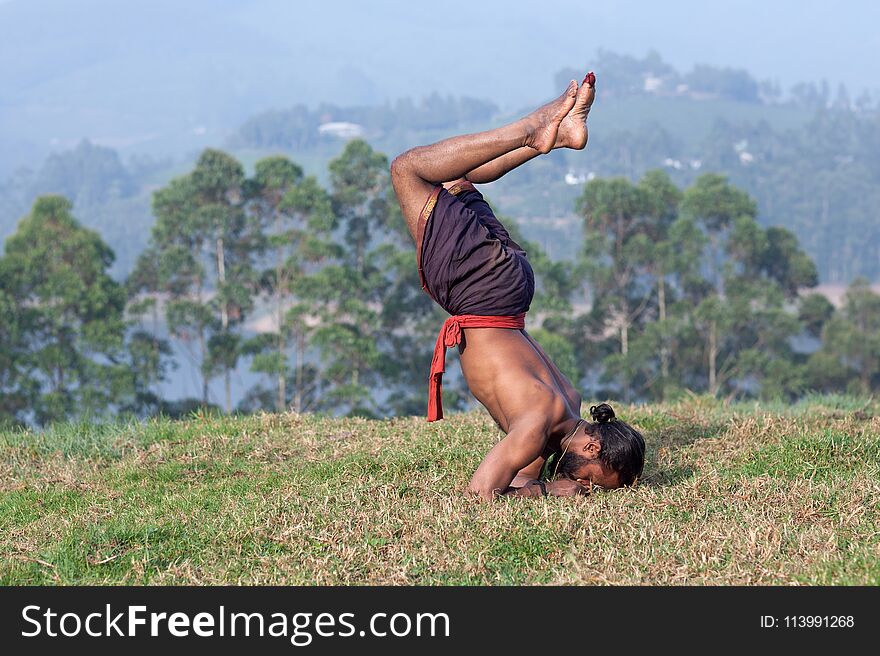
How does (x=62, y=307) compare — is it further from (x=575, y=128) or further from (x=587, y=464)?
(x=575, y=128)

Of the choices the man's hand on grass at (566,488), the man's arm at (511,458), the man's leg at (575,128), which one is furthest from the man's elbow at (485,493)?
the man's leg at (575,128)

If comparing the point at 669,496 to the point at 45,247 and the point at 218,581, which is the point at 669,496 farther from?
the point at 45,247

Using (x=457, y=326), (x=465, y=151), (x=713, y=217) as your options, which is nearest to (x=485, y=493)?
(x=457, y=326)

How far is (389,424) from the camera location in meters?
7.97

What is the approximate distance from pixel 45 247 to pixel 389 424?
88.0 feet

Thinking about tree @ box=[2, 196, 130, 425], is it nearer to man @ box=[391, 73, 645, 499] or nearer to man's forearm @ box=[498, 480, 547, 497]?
man @ box=[391, 73, 645, 499]

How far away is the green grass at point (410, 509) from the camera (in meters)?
4.68

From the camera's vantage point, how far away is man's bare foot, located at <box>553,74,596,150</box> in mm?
5566

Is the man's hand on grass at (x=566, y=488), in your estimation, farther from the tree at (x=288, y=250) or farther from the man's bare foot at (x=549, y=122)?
the tree at (x=288, y=250)

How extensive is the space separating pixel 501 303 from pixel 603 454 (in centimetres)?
98

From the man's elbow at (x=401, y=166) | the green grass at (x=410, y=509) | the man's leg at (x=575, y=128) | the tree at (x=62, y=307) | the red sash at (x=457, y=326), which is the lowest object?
the green grass at (x=410, y=509)

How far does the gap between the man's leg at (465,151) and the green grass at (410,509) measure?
5.24ft

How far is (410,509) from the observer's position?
5.52 metres

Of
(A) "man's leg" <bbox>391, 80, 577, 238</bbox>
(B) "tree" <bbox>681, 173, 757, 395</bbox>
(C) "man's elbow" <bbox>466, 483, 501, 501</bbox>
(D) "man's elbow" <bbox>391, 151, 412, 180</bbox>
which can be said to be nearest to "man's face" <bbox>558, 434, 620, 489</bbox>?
(C) "man's elbow" <bbox>466, 483, 501, 501</bbox>
